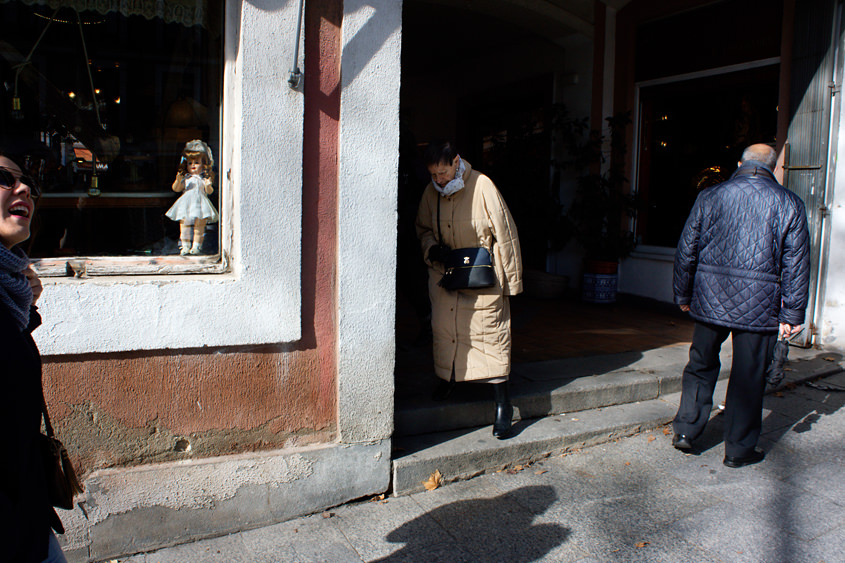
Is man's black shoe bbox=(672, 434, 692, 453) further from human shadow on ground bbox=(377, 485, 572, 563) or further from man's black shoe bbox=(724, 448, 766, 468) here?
human shadow on ground bbox=(377, 485, 572, 563)

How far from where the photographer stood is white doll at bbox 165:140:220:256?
3279mm

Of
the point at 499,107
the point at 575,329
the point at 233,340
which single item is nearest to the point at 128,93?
the point at 233,340

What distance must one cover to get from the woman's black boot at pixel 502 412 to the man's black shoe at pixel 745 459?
1326 mm

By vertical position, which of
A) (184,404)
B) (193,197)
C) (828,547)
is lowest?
(828,547)

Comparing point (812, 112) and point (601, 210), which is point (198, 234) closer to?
point (601, 210)

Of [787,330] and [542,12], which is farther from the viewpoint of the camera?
[542,12]

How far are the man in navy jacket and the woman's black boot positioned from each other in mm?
1103

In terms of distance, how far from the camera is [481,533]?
3.09 meters

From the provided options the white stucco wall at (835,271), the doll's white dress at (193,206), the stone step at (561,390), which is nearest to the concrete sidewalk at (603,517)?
the stone step at (561,390)

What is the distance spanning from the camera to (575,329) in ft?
20.9

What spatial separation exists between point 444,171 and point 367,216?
72 cm

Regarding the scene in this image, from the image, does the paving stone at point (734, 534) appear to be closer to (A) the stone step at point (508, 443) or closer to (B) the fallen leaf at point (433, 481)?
(A) the stone step at point (508, 443)

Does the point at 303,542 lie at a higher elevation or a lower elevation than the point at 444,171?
lower

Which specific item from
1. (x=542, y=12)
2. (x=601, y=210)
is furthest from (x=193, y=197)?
(x=601, y=210)
